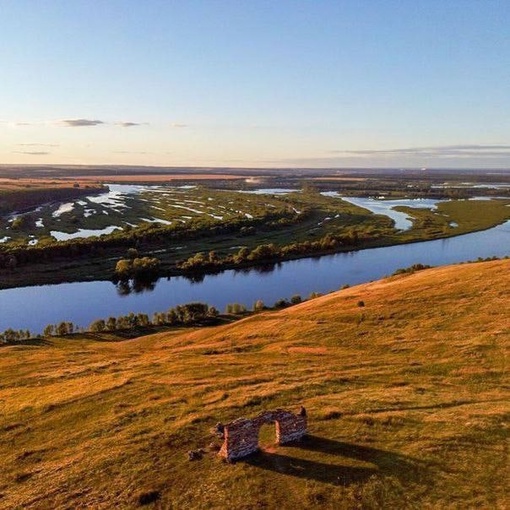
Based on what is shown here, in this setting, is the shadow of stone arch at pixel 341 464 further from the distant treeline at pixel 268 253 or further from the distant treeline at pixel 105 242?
the distant treeline at pixel 105 242

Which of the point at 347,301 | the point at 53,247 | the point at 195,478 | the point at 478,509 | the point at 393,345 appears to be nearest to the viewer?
the point at 478,509

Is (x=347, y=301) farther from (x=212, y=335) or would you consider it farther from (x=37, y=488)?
(x=37, y=488)

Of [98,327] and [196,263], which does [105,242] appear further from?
[98,327]

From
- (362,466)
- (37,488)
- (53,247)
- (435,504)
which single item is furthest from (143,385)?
(53,247)

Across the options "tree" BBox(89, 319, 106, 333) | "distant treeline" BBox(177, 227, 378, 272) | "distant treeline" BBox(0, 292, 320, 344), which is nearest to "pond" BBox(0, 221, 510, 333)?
"distant treeline" BBox(177, 227, 378, 272)

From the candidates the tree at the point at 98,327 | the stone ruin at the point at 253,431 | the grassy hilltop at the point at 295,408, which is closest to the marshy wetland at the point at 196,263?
the tree at the point at 98,327

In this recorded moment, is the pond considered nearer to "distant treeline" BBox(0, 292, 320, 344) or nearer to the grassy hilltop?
"distant treeline" BBox(0, 292, 320, 344)
